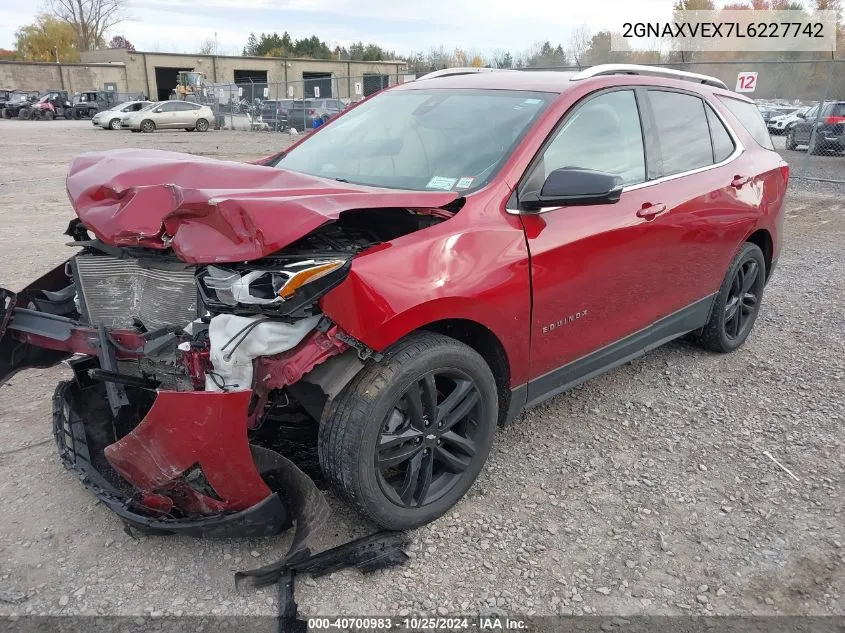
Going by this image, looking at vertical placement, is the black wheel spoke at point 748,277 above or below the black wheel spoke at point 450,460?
above

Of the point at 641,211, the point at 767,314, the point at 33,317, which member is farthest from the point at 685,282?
the point at 33,317

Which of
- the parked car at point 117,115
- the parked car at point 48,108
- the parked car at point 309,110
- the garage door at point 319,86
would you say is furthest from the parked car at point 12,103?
the parked car at point 309,110

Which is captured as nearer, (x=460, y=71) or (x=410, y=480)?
(x=410, y=480)

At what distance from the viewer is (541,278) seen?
3.01 metres

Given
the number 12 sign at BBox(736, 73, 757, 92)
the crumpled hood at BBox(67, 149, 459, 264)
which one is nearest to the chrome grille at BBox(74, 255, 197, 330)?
the crumpled hood at BBox(67, 149, 459, 264)

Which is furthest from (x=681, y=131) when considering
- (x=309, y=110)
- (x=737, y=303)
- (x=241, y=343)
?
(x=309, y=110)

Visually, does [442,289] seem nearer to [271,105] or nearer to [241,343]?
[241,343]

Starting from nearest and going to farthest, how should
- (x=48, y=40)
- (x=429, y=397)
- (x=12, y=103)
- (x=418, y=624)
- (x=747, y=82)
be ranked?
(x=418, y=624), (x=429, y=397), (x=747, y=82), (x=12, y=103), (x=48, y=40)

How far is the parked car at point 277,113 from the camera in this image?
29812mm

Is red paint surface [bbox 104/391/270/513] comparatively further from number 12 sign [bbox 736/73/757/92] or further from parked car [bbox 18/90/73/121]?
parked car [bbox 18/90/73/121]

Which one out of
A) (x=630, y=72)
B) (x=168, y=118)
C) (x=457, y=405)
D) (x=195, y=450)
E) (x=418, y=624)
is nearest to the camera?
(x=195, y=450)

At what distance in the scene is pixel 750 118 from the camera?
16.0 ft

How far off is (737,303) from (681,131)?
1.47 meters

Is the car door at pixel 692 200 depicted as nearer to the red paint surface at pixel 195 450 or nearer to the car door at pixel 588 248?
the car door at pixel 588 248
